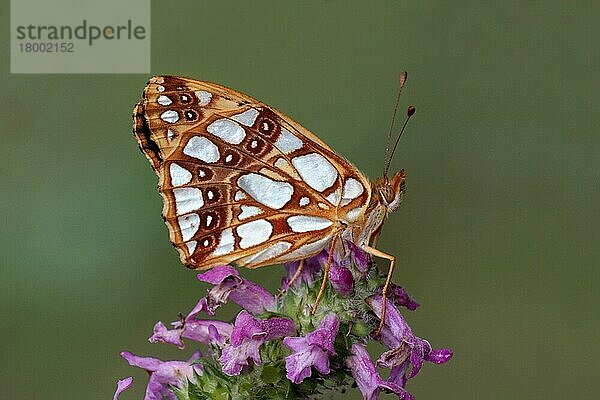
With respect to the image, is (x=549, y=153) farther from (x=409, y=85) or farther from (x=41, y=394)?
(x=41, y=394)

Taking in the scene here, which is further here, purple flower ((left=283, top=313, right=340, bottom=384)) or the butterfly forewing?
the butterfly forewing

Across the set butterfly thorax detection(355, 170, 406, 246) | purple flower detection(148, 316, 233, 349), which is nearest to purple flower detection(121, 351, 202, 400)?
purple flower detection(148, 316, 233, 349)

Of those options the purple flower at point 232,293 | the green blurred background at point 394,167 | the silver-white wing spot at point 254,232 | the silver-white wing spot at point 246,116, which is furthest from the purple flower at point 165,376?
the green blurred background at point 394,167

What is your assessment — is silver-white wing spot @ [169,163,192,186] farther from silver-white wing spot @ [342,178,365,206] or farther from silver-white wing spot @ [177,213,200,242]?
silver-white wing spot @ [342,178,365,206]

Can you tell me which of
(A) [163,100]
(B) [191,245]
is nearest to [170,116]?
(A) [163,100]

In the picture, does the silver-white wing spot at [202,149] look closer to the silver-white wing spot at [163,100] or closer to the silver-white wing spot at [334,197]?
the silver-white wing spot at [163,100]

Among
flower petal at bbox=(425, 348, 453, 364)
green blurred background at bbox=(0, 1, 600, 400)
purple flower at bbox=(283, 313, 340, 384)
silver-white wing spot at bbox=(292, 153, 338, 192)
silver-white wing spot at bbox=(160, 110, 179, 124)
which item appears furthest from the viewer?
green blurred background at bbox=(0, 1, 600, 400)

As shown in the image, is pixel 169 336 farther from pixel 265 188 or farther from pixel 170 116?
pixel 170 116
